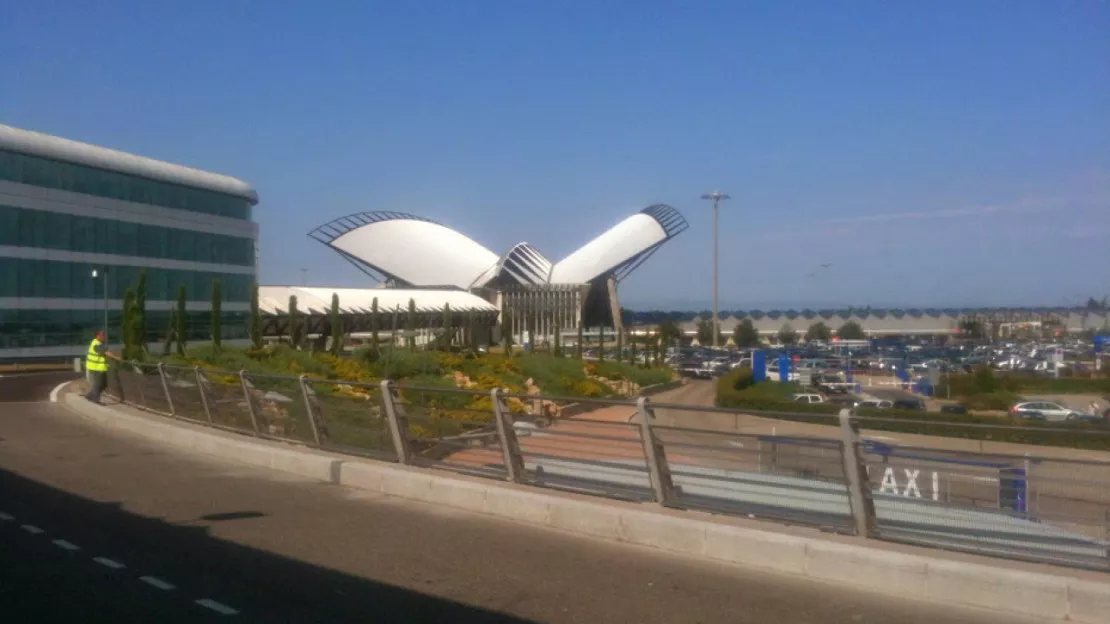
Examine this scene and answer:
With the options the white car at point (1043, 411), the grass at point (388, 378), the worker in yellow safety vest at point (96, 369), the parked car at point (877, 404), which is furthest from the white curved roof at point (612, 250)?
the worker in yellow safety vest at point (96, 369)

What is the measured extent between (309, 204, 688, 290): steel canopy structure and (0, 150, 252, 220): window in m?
31.4

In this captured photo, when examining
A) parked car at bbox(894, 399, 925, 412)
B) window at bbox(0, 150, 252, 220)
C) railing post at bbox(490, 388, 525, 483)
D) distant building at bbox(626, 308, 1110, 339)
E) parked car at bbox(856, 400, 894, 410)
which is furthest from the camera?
distant building at bbox(626, 308, 1110, 339)

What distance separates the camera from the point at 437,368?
36.9 metres

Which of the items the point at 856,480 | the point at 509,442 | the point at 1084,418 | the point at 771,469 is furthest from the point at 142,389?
the point at 1084,418

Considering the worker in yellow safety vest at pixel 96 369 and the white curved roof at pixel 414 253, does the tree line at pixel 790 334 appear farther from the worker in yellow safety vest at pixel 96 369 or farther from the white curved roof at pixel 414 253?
the worker in yellow safety vest at pixel 96 369

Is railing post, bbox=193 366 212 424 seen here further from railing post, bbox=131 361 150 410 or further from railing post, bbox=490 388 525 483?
railing post, bbox=490 388 525 483

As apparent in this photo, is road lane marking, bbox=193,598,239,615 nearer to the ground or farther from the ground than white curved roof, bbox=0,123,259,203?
nearer to the ground

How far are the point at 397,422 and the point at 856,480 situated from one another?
231 inches

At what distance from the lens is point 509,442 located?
1071cm

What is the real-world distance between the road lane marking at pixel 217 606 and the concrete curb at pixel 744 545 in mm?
3422

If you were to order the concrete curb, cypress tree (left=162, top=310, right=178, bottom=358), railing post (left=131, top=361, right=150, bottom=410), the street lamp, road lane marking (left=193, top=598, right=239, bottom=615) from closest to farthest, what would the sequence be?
the concrete curb
road lane marking (left=193, top=598, right=239, bottom=615)
railing post (left=131, top=361, right=150, bottom=410)
cypress tree (left=162, top=310, right=178, bottom=358)
the street lamp

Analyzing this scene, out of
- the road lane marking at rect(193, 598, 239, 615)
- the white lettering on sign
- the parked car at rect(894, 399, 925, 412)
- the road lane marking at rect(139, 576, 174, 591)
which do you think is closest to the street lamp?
the parked car at rect(894, 399, 925, 412)

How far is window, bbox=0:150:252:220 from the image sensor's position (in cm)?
5162

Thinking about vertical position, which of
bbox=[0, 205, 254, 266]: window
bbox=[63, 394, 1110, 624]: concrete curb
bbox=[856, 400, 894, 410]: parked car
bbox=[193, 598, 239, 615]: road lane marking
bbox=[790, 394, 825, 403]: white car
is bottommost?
bbox=[790, 394, 825, 403]: white car
